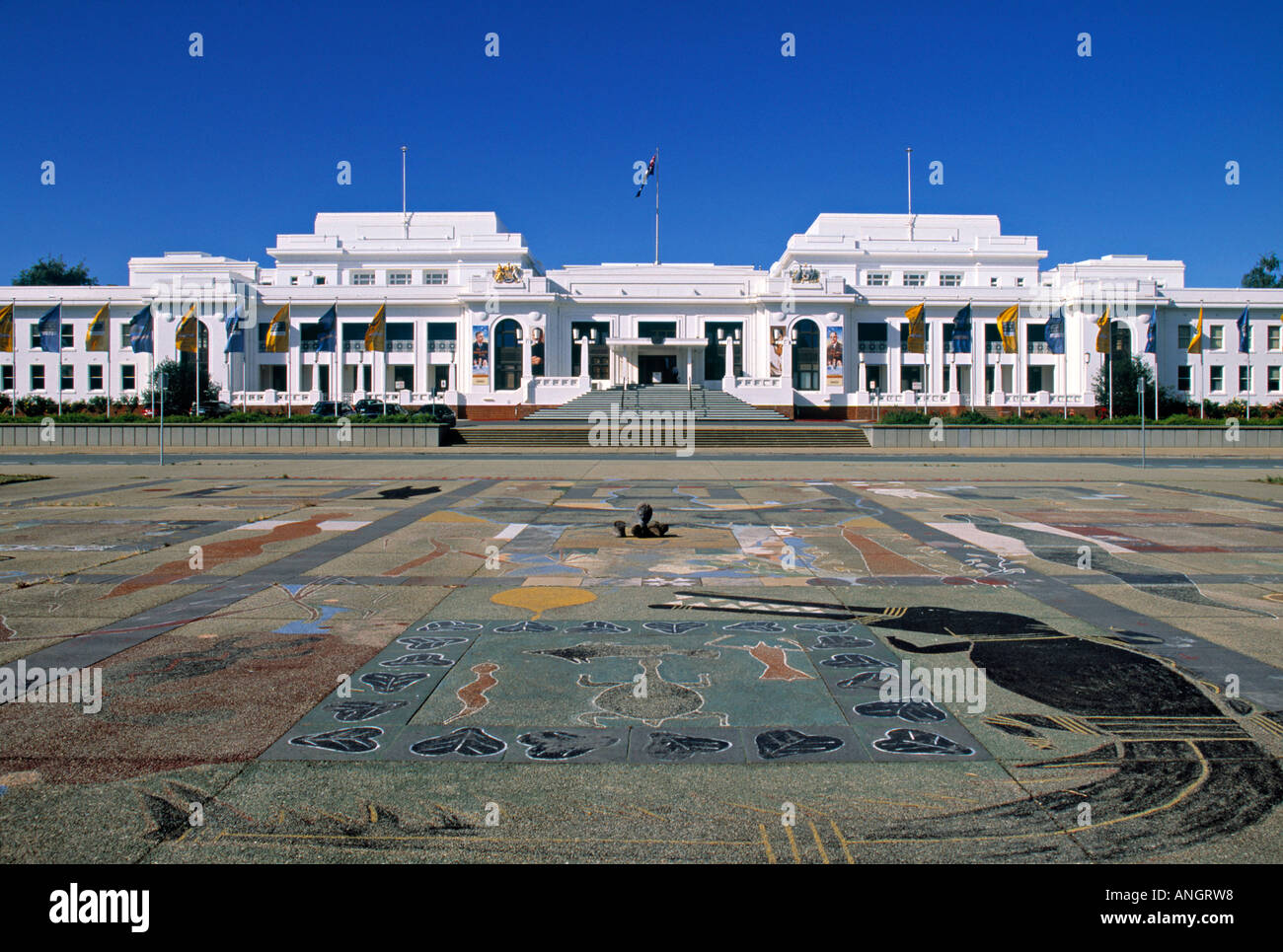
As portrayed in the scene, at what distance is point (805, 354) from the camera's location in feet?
219

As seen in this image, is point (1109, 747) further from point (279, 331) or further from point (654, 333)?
point (654, 333)

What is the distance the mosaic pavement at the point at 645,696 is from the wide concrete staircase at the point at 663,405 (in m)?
40.5

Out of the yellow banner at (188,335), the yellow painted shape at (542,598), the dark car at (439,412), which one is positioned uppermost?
the yellow banner at (188,335)

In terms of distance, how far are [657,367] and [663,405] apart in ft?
46.8

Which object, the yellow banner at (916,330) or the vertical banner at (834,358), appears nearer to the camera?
the yellow banner at (916,330)

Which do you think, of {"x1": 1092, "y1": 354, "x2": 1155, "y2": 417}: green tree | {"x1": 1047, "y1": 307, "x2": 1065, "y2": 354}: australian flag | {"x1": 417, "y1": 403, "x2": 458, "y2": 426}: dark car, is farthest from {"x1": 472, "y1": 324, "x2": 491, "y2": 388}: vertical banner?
{"x1": 1092, "y1": 354, "x2": 1155, "y2": 417}: green tree

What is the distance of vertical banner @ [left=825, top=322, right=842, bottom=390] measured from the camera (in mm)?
63772

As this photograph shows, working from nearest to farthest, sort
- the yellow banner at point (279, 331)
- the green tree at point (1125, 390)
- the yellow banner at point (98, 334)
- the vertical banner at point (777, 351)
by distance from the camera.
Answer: the yellow banner at point (279, 331) < the yellow banner at point (98, 334) < the green tree at point (1125, 390) < the vertical banner at point (777, 351)

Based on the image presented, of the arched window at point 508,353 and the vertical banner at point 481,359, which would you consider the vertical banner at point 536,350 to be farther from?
the vertical banner at point 481,359

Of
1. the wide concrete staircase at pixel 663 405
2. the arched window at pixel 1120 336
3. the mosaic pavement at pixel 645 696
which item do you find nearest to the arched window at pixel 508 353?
the wide concrete staircase at pixel 663 405

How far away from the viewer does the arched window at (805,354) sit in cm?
6656

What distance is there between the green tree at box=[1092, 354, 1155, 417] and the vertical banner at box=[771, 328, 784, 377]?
21.6 m
